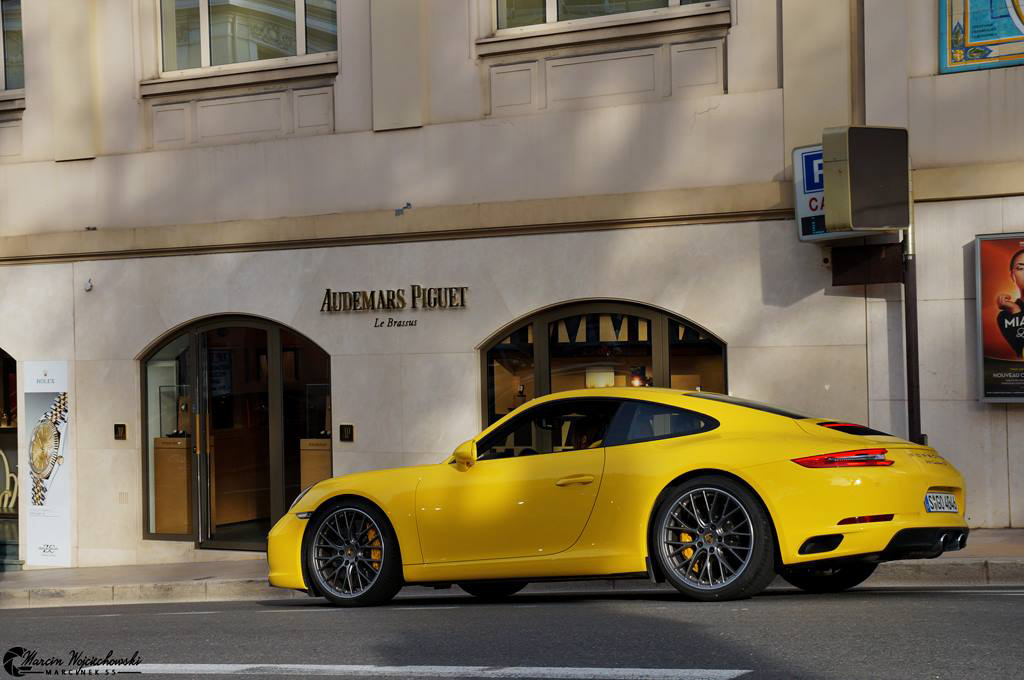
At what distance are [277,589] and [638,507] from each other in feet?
18.8

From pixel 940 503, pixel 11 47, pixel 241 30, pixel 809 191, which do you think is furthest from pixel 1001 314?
pixel 11 47

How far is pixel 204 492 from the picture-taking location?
1605 cm

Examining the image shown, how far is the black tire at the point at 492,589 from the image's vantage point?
950 centimetres

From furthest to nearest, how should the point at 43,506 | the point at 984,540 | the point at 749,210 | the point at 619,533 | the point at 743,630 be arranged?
1. the point at 43,506
2. the point at 749,210
3. the point at 984,540
4. the point at 619,533
5. the point at 743,630

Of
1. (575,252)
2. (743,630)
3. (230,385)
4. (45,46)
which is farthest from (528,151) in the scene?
(743,630)

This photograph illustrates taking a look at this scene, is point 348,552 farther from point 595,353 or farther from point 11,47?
point 11,47

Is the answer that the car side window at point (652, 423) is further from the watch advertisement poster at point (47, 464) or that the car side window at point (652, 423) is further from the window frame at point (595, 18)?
the watch advertisement poster at point (47, 464)

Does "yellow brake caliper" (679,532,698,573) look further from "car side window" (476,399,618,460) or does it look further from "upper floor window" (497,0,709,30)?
"upper floor window" (497,0,709,30)

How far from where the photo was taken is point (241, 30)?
1614cm

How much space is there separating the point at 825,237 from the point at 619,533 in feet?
18.0

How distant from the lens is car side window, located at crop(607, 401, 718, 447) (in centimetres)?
827

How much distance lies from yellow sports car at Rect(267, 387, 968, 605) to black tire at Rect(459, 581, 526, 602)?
0.04 m

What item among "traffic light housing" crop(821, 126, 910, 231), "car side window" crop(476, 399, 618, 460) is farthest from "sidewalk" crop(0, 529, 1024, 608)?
"traffic light housing" crop(821, 126, 910, 231)

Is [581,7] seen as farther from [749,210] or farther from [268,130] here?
[268,130]
